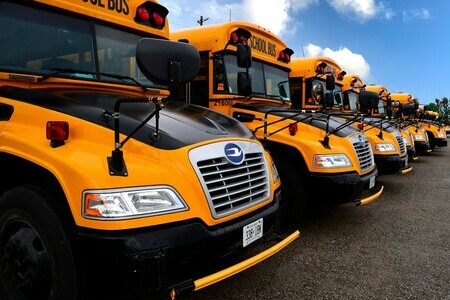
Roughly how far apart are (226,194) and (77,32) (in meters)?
1.89

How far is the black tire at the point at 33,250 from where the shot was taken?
2.00m

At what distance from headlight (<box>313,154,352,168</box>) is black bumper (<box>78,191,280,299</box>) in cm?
227

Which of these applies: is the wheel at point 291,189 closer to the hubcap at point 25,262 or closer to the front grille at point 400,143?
the hubcap at point 25,262

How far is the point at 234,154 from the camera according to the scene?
8.32ft

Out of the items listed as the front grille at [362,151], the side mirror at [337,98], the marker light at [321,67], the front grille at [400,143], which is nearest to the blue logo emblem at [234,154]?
the front grille at [362,151]

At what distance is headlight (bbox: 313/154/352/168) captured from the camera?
409 cm

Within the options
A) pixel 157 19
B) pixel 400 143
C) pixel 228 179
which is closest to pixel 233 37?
pixel 157 19

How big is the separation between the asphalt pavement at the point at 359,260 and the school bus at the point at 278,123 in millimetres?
431

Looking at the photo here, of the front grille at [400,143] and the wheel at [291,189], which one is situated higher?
the front grille at [400,143]

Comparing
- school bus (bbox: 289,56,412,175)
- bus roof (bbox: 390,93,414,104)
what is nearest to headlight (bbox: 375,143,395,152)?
school bus (bbox: 289,56,412,175)

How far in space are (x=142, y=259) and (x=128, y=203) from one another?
30cm

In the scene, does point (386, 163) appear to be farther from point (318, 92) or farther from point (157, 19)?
point (157, 19)

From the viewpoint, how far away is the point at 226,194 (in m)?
2.37

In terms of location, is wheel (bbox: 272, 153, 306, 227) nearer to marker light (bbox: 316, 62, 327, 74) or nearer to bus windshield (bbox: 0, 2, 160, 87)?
bus windshield (bbox: 0, 2, 160, 87)
